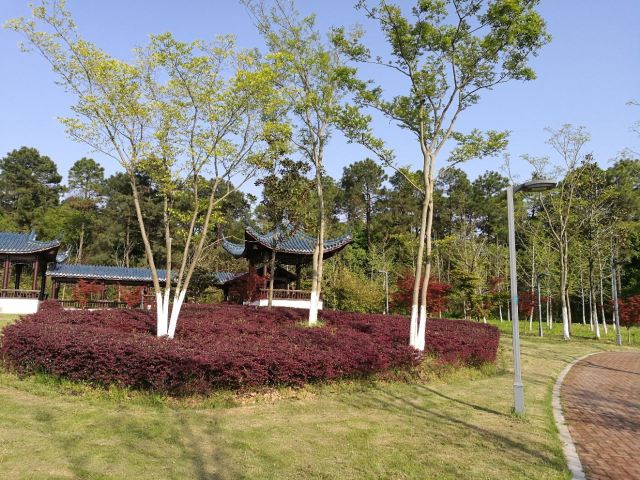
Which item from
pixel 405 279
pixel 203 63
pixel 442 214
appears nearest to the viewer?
pixel 203 63

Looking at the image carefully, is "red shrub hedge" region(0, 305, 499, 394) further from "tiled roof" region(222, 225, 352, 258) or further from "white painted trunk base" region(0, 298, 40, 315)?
"white painted trunk base" region(0, 298, 40, 315)

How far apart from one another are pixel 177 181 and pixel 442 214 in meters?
39.8

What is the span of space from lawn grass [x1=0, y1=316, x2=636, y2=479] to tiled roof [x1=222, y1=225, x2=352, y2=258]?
11916 millimetres

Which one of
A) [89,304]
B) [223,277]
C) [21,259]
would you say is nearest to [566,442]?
[223,277]

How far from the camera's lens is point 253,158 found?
32.6 feet

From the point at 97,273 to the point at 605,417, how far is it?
25.6 metres

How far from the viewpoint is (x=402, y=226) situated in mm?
42969

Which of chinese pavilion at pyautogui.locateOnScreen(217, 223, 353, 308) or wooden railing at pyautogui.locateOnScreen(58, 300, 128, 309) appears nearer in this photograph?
chinese pavilion at pyautogui.locateOnScreen(217, 223, 353, 308)

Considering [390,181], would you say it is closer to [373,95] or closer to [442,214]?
[442,214]

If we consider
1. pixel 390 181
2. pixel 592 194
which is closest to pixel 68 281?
pixel 592 194

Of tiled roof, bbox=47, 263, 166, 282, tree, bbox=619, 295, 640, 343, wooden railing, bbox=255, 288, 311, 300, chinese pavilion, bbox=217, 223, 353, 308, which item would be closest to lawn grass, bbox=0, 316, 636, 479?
chinese pavilion, bbox=217, 223, 353, 308

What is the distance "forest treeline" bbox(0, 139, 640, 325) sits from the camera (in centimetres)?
2238

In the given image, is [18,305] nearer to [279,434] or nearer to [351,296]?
[351,296]

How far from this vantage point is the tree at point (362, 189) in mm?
47250
